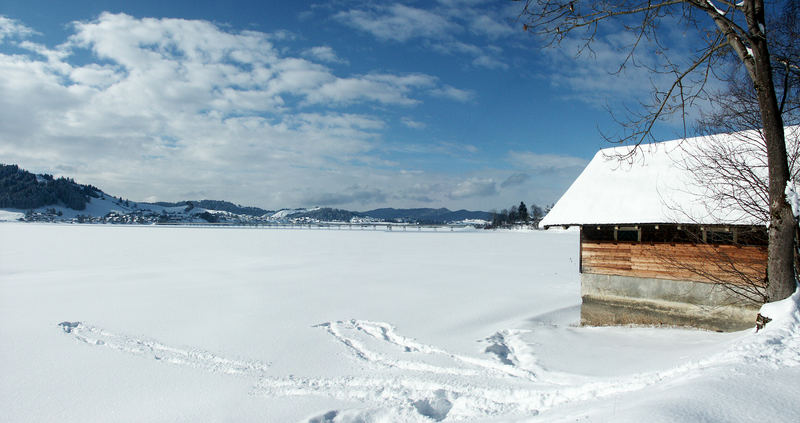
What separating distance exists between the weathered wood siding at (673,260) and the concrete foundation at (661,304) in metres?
0.22

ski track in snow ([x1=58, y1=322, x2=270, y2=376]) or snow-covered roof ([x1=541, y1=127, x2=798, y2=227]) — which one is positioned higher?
snow-covered roof ([x1=541, y1=127, x2=798, y2=227])

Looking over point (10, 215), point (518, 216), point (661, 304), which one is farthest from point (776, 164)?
point (10, 215)

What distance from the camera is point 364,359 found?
31.7ft

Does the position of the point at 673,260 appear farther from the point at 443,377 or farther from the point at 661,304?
the point at 443,377

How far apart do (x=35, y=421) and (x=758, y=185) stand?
13.2 metres

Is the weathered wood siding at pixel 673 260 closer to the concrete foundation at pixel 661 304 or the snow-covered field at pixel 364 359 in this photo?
the concrete foundation at pixel 661 304

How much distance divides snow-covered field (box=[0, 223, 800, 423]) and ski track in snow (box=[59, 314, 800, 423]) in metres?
0.04

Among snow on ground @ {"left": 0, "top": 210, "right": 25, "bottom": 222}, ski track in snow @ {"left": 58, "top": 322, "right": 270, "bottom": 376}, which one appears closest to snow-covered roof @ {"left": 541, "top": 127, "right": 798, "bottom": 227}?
ski track in snow @ {"left": 58, "top": 322, "right": 270, "bottom": 376}

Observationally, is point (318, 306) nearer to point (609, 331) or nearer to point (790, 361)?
point (609, 331)

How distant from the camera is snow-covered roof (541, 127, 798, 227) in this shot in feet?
34.1

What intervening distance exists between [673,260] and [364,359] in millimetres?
8513

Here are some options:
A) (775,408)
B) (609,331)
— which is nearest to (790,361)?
(775,408)

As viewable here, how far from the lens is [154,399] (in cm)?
762

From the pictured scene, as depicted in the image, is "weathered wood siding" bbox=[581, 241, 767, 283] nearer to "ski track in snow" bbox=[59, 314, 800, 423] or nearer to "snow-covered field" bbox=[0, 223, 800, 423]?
"snow-covered field" bbox=[0, 223, 800, 423]
